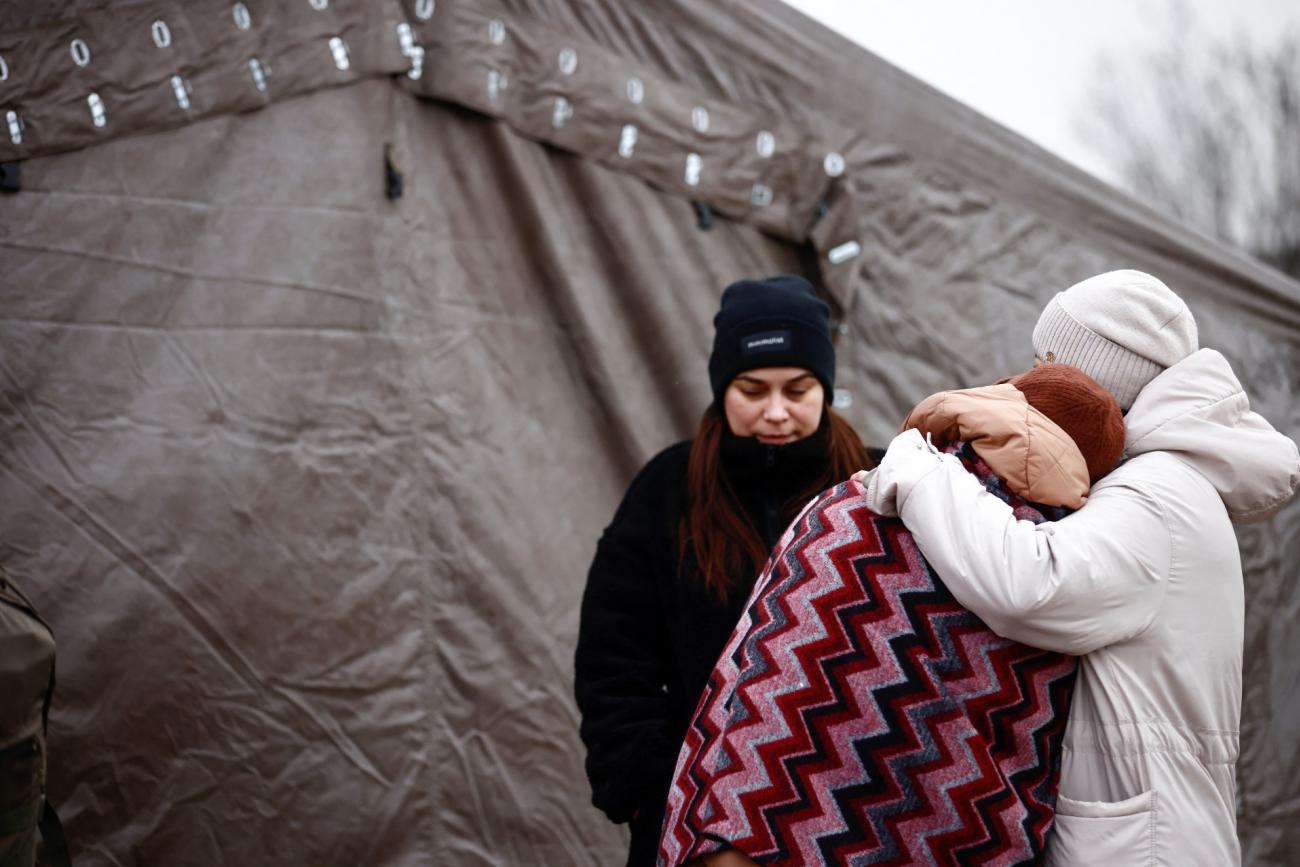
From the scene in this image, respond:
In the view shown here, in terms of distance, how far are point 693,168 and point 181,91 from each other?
975 millimetres

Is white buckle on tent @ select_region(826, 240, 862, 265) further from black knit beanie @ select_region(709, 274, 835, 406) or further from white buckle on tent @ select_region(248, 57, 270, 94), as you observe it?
white buckle on tent @ select_region(248, 57, 270, 94)

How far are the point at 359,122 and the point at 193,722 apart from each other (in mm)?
1100

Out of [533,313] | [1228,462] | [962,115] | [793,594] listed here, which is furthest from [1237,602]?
[962,115]

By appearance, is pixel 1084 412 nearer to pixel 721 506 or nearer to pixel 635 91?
pixel 721 506

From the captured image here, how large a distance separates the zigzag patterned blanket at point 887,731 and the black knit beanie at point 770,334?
0.61 metres

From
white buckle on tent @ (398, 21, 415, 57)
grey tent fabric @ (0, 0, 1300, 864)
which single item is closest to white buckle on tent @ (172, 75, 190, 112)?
grey tent fabric @ (0, 0, 1300, 864)

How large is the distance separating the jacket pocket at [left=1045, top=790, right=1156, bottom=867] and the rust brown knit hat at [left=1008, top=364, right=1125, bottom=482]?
342 millimetres

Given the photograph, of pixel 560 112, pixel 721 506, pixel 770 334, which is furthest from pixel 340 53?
pixel 721 506

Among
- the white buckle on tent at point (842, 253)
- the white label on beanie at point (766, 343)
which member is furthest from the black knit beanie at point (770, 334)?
the white buckle on tent at point (842, 253)

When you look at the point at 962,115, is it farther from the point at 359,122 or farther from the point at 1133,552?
the point at 1133,552

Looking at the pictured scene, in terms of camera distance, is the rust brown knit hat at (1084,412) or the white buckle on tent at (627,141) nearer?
the rust brown knit hat at (1084,412)

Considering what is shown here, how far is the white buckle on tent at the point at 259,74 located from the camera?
2199mm

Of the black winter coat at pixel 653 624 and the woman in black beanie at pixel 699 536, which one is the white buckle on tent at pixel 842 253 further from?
the black winter coat at pixel 653 624

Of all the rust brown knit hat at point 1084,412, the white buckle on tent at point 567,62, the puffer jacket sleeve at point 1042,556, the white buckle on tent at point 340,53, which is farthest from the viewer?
the white buckle on tent at point 567,62
